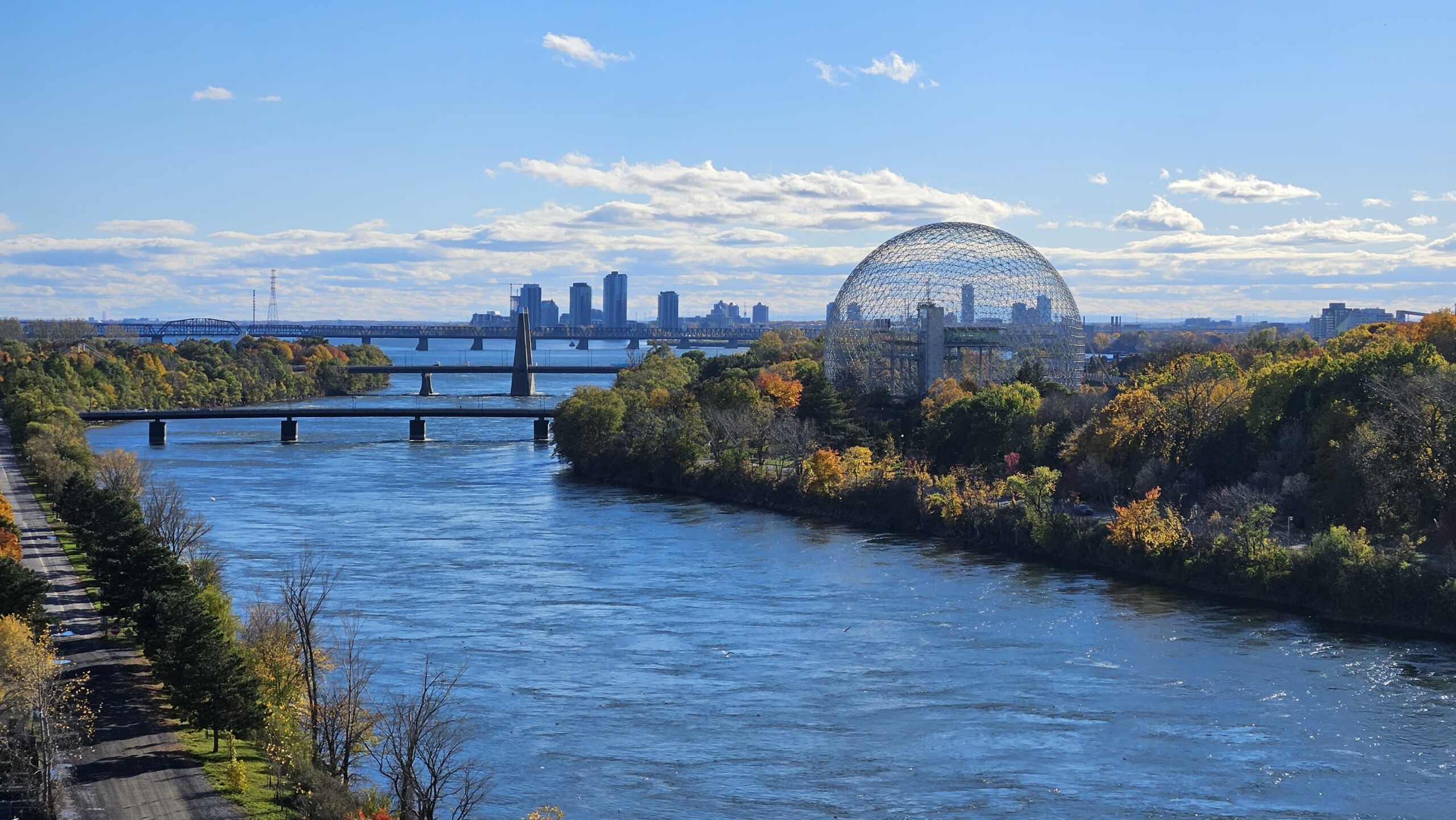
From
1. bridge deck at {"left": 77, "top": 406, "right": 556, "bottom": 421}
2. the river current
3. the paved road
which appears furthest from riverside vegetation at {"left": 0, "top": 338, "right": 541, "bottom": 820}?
bridge deck at {"left": 77, "top": 406, "right": 556, "bottom": 421}

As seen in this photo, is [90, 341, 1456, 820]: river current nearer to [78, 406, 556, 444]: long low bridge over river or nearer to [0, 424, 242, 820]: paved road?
[0, 424, 242, 820]: paved road

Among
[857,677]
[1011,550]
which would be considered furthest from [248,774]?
[1011,550]

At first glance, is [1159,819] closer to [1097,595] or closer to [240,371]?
[1097,595]

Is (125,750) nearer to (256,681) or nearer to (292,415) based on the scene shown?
(256,681)

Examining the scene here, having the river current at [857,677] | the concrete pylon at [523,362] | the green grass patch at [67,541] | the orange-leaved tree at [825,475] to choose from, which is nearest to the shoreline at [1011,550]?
the orange-leaved tree at [825,475]

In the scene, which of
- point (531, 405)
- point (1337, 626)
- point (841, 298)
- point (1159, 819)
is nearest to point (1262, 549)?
point (1337, 626)

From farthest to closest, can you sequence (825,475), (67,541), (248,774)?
(825,475) → (67,541) → (248,774)

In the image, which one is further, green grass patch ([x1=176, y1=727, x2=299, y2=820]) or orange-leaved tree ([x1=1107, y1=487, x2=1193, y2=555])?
orange-leaved tree ([x1=1107, y1=487, x2=1193, y2=555])
